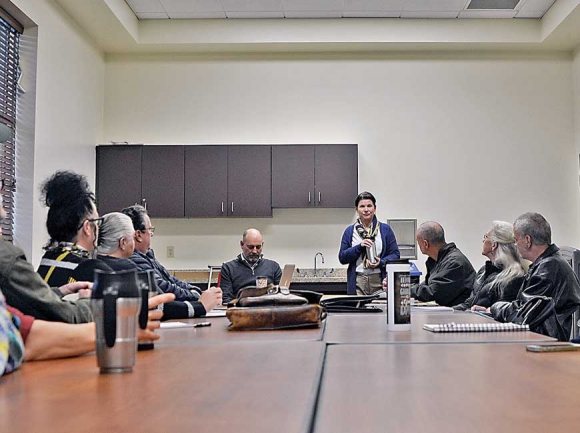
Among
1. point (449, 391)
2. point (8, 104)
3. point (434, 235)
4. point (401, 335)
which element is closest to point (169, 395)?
point (449, 391)

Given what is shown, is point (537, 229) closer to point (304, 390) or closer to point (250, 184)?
point (304, 390)

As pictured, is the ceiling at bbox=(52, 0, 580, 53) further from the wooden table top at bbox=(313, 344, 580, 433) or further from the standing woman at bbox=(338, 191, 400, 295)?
the wooden table top at bbox=(313, 344, 580, 433)

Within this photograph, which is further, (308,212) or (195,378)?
(308,212)

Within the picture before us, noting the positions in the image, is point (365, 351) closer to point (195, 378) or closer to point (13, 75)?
point (195, 378)

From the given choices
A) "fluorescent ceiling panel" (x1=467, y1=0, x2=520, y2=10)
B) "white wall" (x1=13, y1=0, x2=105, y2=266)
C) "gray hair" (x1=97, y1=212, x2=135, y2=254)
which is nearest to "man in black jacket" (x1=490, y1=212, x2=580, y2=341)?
"gray hair" (x1=97, y1=212, x2=135, y2=254)

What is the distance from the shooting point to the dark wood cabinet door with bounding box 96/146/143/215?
262 inches

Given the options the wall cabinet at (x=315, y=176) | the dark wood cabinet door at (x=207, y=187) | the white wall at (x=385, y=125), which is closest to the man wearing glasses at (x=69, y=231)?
the dark wood cabinet door at (x=207, y=187)

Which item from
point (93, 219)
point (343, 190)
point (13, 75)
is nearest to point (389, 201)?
point (343, 190)

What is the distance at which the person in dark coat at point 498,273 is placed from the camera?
12.5 ft

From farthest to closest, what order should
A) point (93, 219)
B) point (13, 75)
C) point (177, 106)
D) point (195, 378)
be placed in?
point (177, 106)
point (13, 75)
point (93, 219)
point (195, 378)

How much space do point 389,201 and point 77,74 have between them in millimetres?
3250

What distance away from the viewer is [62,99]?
5.92 meters

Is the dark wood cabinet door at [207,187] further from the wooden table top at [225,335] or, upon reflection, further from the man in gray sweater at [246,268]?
the wooden table top at [225,335]

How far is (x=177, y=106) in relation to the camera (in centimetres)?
702
